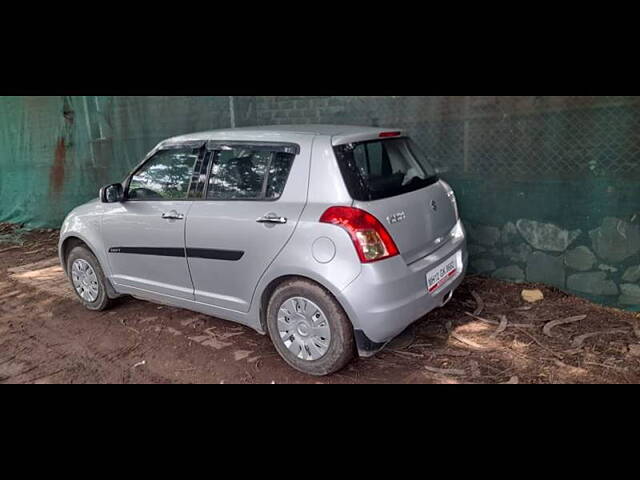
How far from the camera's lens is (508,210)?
478 centimetres

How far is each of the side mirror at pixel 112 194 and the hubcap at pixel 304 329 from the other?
191 cm

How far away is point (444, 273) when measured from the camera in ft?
11.8

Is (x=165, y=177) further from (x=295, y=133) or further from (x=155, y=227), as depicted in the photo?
(x=295, y=133)

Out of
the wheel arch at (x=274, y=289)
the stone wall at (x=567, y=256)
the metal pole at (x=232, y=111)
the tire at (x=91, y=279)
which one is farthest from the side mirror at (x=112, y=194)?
the stone wall at (x=567, y=256)

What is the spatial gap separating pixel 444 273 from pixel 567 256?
164 cm

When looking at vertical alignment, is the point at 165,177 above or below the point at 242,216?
above

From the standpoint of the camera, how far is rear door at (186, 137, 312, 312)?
11.1 feet

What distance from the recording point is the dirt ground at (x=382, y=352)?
344cm

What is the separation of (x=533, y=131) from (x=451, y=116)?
0.82 meters

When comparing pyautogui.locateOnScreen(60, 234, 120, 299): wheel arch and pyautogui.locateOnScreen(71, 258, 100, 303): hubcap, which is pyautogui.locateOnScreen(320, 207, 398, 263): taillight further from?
pyautogui.locateOnScreen(71, 258, 100, 303): hubcap

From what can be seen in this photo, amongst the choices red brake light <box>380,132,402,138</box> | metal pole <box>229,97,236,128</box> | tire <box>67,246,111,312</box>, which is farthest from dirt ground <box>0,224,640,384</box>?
metal pole <box>229,97,236,128</box>

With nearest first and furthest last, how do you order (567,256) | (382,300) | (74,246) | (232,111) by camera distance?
(382,300) < (567,256) < (74,246) < (232,111)

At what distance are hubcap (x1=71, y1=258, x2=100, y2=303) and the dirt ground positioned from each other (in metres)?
0.19

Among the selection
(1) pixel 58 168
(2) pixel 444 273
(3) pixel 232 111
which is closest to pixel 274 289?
(2) pixel 444 273
